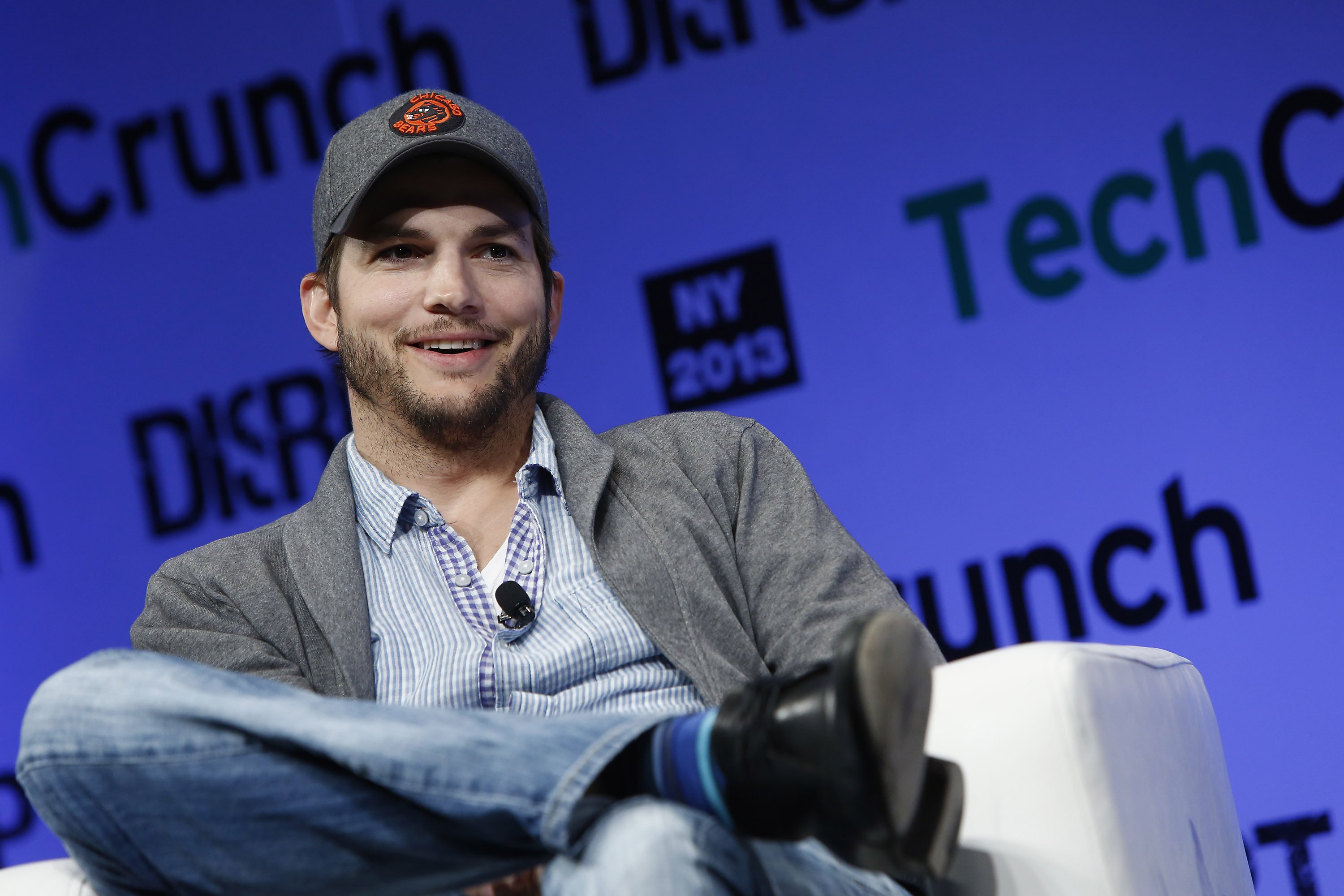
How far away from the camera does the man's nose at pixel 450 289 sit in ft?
5.14

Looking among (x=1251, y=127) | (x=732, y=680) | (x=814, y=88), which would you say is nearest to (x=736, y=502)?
(x=732, y=680)

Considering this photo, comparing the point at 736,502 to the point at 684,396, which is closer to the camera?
the point at 736,502

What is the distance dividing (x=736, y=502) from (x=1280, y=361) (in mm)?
1240

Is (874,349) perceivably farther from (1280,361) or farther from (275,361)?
(275,361)

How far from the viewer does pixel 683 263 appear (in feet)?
8.20

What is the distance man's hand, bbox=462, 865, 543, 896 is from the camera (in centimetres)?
106

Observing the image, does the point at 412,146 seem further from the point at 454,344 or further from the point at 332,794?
the point at 332,794

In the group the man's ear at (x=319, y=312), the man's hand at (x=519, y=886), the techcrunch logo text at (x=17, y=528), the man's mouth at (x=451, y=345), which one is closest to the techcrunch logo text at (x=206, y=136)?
the techcrunch logo text at (x=17, y=528)

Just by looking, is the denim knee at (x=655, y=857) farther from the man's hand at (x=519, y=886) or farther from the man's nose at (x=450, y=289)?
the man's nose at (x=450, y=289)

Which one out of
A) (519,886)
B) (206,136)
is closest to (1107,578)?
(519,886)

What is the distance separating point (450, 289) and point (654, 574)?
42 cm

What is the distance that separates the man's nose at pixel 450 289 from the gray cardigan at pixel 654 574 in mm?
203

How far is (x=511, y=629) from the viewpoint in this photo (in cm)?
139

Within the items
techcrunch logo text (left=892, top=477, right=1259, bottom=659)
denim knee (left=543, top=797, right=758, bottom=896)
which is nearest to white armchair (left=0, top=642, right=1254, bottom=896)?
denim knee (left=543, top=797, right=758, bottom=896)
